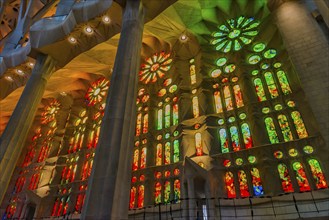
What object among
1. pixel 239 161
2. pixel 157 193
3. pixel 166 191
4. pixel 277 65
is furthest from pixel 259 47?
pixel 157 193

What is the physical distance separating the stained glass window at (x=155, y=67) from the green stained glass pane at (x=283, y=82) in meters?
6.84

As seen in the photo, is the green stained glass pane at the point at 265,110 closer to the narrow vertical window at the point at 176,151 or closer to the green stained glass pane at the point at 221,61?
the green stained glass pane at the point at 221,61

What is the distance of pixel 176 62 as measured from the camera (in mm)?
15117

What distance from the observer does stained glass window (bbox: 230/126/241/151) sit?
35.2ft

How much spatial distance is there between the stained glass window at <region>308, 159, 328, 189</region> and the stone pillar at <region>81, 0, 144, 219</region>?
21.9 feet

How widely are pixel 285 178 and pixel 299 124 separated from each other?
93.5 inches

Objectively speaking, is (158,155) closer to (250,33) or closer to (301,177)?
(301,177)

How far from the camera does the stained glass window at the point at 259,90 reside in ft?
37.7

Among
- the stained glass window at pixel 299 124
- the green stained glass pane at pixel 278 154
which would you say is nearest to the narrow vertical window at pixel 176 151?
the green stained glass pane at pixel 278 154

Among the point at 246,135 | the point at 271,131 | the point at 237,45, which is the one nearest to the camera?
the point at 271,131

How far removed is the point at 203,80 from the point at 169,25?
13.5 feet

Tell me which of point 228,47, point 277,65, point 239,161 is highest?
point 228,47

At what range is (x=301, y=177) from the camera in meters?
8.85

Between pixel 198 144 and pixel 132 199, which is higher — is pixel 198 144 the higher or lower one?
the higher one
